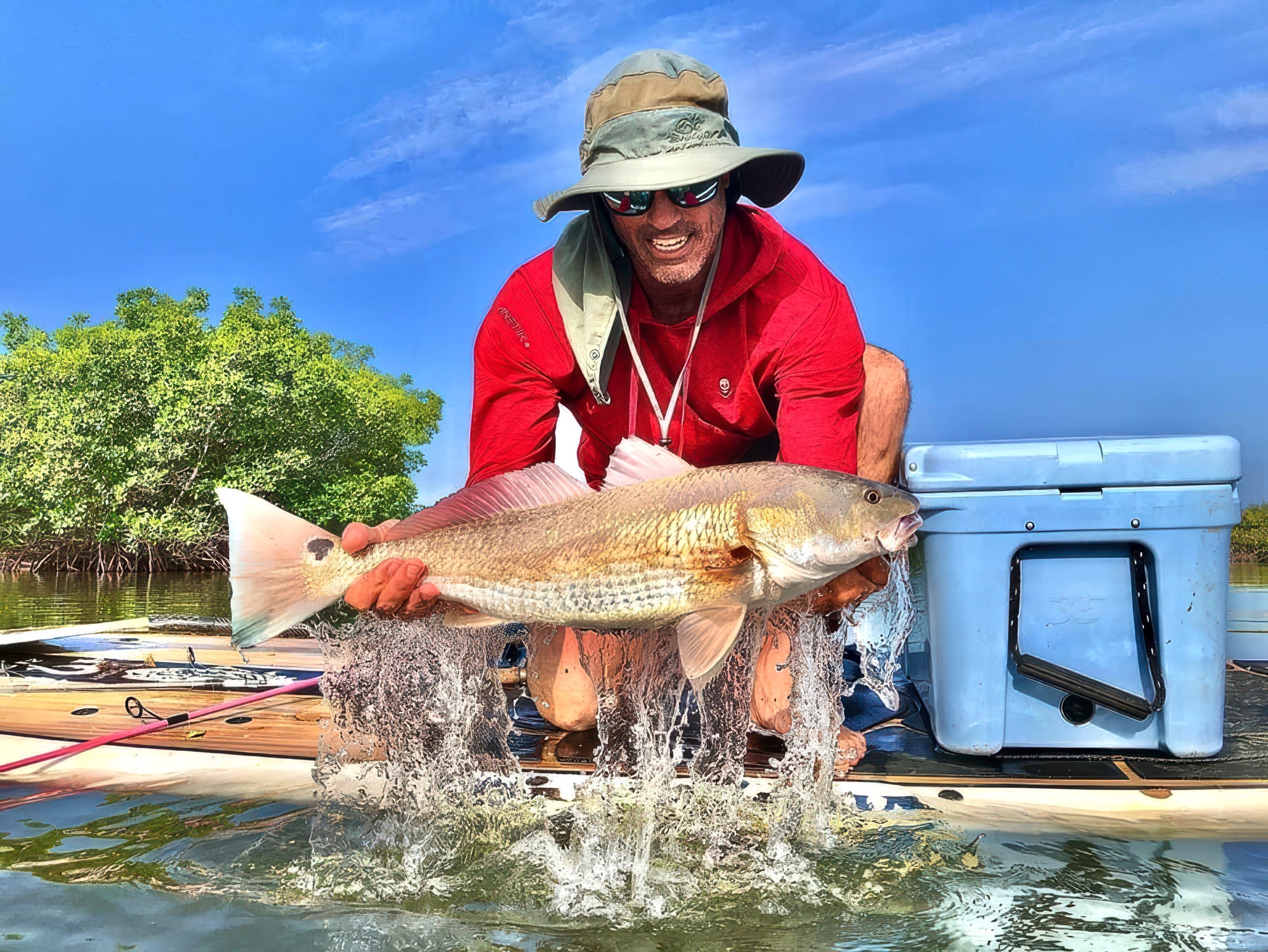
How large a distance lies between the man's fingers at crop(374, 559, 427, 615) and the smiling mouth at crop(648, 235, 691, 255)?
1547 mm

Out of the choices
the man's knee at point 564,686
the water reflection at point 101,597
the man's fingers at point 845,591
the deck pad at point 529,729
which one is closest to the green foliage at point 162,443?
the water reflection at point 101,597

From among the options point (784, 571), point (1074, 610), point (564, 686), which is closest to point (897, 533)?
point (784, 571)

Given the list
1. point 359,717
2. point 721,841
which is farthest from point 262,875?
point 721,841

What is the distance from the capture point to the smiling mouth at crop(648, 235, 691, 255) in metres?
3.74

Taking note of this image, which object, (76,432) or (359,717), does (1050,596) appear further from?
(76,432)

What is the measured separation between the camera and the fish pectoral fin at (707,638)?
2.74m

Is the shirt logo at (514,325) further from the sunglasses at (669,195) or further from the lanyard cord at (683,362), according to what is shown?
the sunglasses at (669,195)

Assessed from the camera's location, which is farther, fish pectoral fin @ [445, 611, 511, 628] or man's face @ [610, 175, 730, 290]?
man's face @ [610, 175, 730, 290]

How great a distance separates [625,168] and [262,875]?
2.66 meters

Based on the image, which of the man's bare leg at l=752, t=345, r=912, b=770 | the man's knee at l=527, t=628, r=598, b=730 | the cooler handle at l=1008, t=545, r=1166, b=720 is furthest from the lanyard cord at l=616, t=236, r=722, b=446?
the cooler handle at l=1008, t=545, r=1166, b=720

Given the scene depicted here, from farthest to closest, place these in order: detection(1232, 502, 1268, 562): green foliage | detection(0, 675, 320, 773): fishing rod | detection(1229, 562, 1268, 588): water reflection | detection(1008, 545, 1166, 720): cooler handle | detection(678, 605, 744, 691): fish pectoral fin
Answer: detection(1232, 502, 1268, 562): green foliage
detection(1229, 562, 1268, 588): water reflection
detection(0, 675, 320, 773): fishing rod
detection(1008, 545, 1166, 720): cooler handle
detection(678, 605, 744, 691): fish pectoral fin

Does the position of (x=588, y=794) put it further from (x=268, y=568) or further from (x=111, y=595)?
(x=111, y=595)

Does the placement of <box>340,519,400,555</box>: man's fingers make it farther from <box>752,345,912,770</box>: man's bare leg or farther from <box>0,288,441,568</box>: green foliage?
<box>0,288,441,568</box>: green foliage

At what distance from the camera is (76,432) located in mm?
31297
